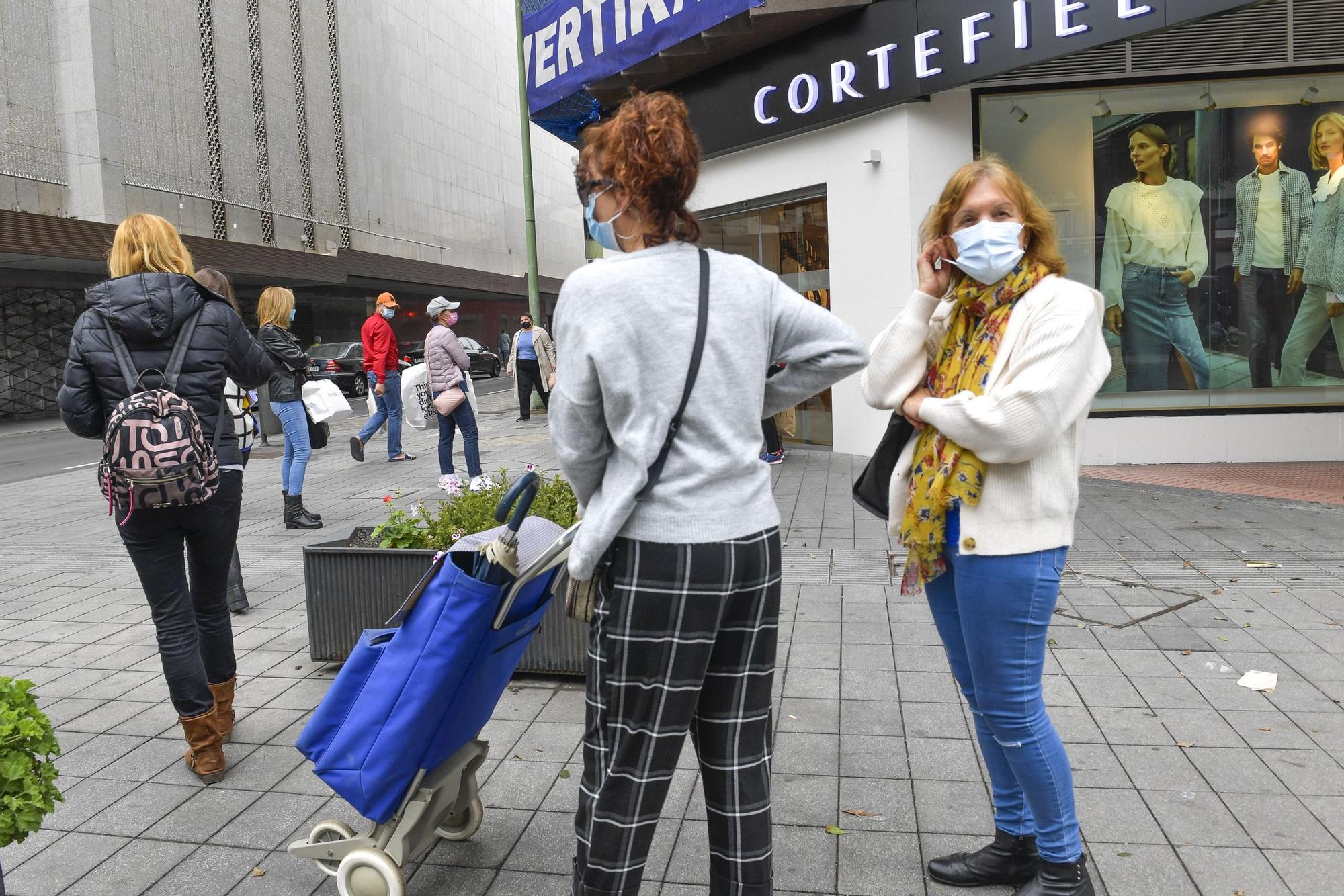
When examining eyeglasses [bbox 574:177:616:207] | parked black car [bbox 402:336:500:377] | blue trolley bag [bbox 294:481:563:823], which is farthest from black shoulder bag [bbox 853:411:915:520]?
parked black car [bbox 402:336:500:377]

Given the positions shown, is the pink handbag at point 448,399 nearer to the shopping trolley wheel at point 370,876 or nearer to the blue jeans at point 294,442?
the blue jeans at point 294,442

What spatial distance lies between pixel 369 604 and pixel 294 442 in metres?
4.39

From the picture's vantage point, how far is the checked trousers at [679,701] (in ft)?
7.06

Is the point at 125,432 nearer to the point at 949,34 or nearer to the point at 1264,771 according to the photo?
the point at 1264,771

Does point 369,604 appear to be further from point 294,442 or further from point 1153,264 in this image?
point 1153,264

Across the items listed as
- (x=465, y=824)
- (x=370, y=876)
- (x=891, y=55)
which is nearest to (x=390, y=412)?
(x=891, y=55)

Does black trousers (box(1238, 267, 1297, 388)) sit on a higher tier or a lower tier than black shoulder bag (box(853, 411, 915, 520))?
higher

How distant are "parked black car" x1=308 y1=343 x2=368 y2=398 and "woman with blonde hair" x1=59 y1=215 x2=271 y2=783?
24.5 meters

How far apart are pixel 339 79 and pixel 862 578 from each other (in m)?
34.5

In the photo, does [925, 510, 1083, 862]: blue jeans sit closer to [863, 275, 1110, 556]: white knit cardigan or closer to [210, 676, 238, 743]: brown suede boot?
[863, 275, 1110, 556]: white knit cardigan

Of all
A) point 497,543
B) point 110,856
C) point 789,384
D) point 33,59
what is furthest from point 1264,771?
point 33,59

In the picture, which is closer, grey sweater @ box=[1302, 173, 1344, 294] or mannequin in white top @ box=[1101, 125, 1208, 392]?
grey sweater @ box=[1302, 173, 1344, 294]

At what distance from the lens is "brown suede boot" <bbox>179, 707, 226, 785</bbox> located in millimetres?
3713

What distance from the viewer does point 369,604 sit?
15.1 ft
